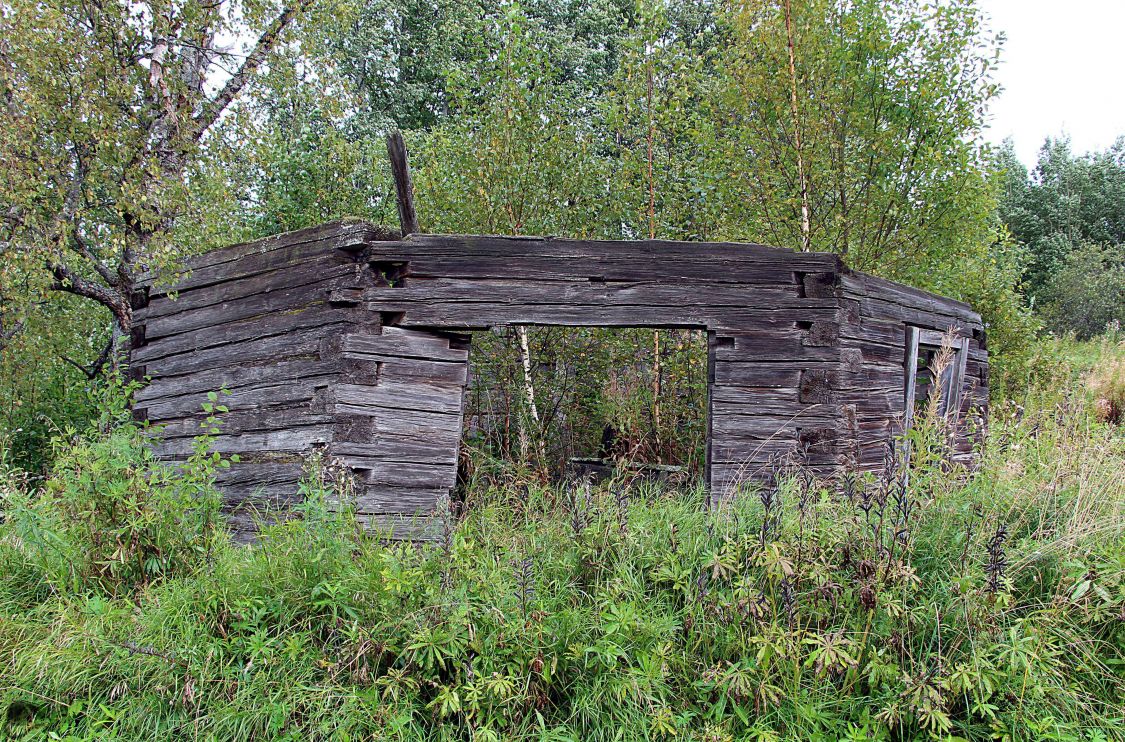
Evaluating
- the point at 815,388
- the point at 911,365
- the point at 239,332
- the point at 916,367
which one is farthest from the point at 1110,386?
the point at 239,332

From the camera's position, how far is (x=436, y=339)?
5516 millimetres

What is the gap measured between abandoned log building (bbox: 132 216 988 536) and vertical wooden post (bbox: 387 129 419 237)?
0.22m

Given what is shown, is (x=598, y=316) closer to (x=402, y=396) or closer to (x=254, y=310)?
(x=402, y=396)

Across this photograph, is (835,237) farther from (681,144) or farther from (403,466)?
(403,466)

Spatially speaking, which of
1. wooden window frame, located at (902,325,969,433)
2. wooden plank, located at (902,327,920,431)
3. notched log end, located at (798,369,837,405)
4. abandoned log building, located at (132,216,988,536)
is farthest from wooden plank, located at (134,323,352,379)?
wooden plank, located at (902,327,920,431)

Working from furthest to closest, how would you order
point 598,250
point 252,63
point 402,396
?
point 252,63 < point 598,250 < point 402,396

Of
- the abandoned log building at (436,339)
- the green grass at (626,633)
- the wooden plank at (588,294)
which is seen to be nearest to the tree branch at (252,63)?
the abandoned log building at (436,339)

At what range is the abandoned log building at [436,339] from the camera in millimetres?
5297

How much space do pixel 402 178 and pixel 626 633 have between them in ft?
13.3

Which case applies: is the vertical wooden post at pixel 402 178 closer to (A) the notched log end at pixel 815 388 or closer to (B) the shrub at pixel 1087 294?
(A) the notched log end at pixel 815 388

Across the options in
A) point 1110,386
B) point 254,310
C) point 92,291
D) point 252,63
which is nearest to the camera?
point 254,310

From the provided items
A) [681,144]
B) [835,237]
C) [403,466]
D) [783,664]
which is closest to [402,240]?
[403,466]

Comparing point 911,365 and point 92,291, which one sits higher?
point 92,291

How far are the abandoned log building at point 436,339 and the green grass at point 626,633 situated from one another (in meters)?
1.49
